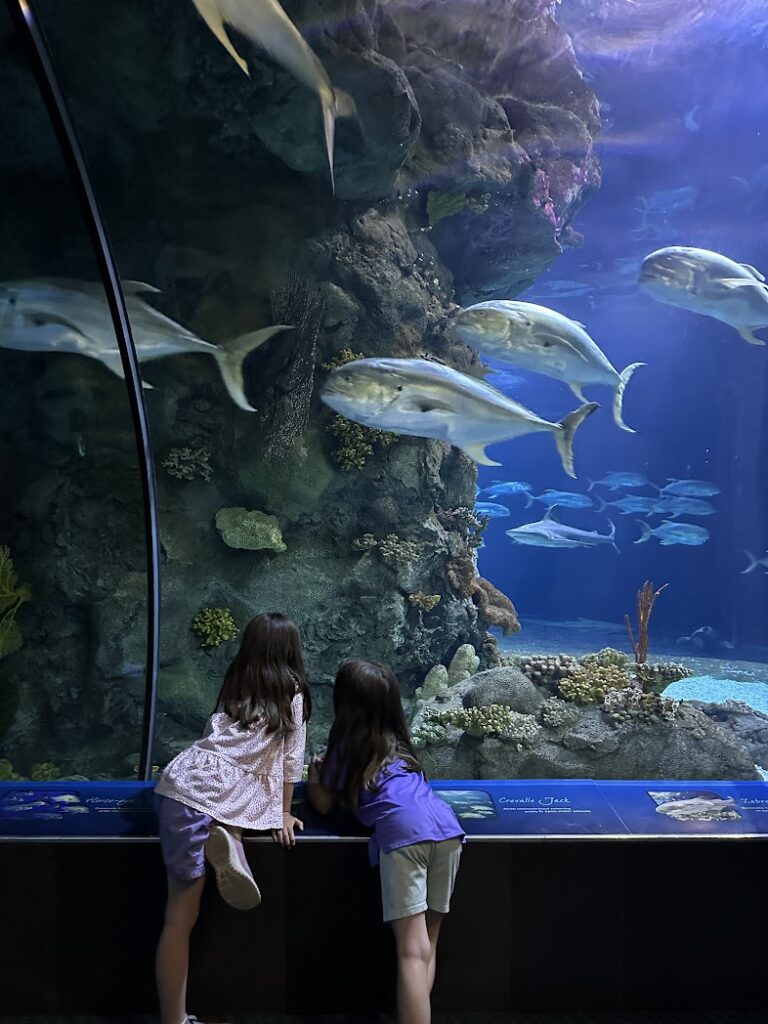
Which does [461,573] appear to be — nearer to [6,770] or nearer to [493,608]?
[493,608]

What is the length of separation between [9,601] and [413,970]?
4834 mm

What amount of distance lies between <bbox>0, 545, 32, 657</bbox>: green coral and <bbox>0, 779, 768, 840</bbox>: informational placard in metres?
3.25

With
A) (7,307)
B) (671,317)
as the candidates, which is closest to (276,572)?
(7,307)

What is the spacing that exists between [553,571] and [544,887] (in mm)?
40103

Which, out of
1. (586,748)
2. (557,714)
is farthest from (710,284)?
(586,748)

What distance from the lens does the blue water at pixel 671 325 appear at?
12688 millimetres

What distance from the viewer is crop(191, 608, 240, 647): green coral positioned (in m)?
6.01

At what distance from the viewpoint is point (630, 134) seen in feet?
46.9

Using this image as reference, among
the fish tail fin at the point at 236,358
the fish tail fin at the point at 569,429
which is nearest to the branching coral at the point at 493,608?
the fish tail fin at the point at 569,429

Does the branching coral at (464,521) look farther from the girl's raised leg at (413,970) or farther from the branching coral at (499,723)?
the girl's raised leg at (413,970)

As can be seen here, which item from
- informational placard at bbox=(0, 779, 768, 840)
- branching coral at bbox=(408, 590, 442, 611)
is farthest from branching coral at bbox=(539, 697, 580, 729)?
informational placard at bbox=(0, 779, 768, 840)

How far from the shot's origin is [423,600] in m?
6.53

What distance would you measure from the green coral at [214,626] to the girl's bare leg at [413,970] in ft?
14.8

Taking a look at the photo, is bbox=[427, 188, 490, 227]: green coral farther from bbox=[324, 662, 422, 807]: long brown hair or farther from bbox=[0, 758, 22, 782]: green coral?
bbox=[0, 758, 22, 782]: green coral
